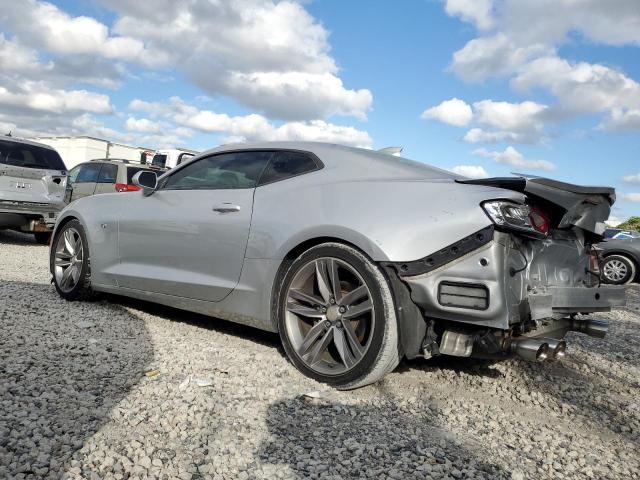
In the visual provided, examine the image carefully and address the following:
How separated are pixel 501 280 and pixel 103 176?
1055 cm

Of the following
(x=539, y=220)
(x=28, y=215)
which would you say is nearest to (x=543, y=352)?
(x=539, y=220)

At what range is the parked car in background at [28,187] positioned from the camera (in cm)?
876

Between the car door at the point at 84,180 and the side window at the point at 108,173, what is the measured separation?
6.1 inches

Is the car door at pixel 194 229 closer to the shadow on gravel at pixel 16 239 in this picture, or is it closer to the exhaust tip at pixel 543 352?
the exhaust tip at pixel 543 352

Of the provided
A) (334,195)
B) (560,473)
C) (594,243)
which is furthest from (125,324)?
(594,243)

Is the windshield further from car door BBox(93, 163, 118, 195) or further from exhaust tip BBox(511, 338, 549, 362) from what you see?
exhaust tip BBox(511, 338, 549, 362)

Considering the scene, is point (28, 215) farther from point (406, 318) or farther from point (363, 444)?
point (363, 444)

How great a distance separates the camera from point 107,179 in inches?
449

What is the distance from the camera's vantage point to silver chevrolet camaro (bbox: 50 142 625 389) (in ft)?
9.16

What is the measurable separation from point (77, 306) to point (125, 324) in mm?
798

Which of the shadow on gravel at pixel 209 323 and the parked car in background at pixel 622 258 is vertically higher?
the parked car in background at pixel 622 258

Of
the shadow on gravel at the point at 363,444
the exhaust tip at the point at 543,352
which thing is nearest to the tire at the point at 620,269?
the exhaust tip at the point at 543,352

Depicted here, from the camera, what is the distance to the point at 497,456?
8.03 ft

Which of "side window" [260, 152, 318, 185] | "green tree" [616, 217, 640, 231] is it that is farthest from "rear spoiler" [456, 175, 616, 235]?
"green tree" [616, 217, 640, 231]
